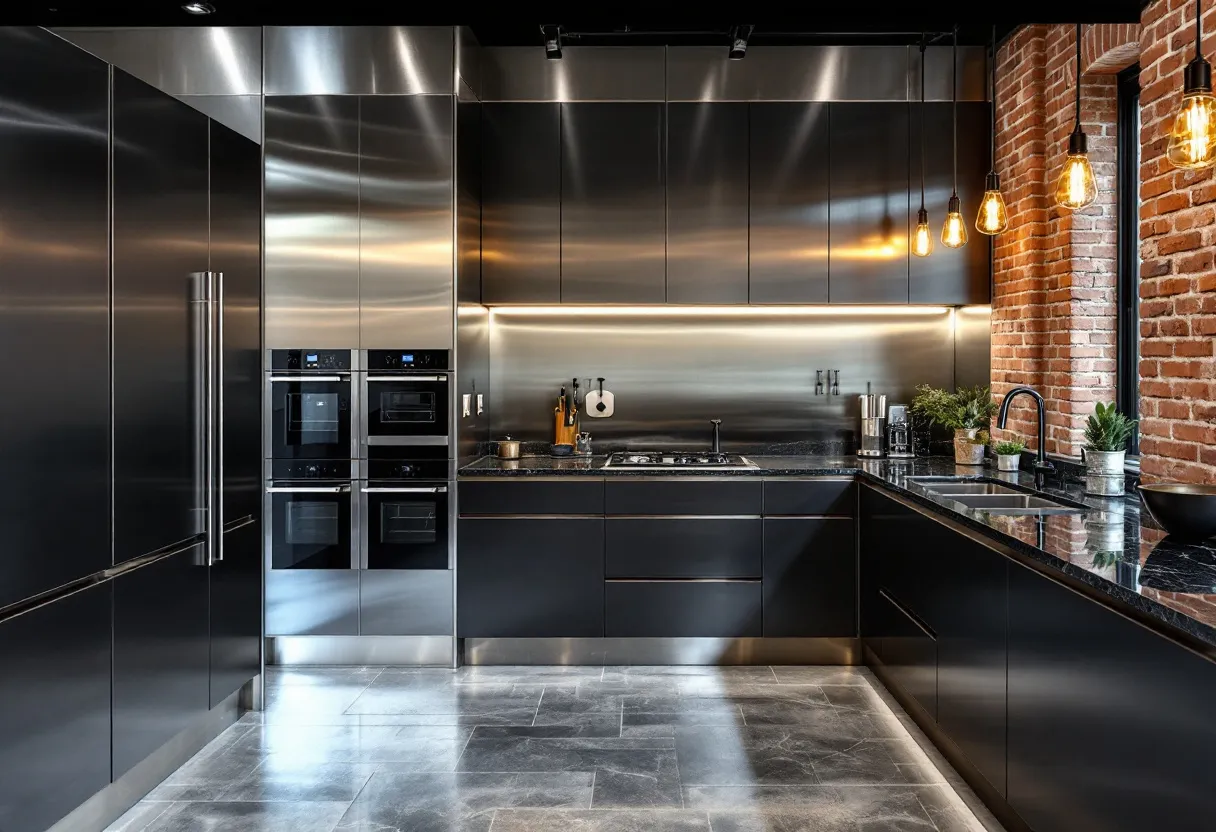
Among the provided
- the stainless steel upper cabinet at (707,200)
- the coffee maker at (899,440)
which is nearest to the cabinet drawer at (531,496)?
the stainless steel upper cabinet at (707,200)

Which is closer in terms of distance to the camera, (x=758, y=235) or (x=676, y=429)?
(x=758, y=235)

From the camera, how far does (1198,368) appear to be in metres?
2.64

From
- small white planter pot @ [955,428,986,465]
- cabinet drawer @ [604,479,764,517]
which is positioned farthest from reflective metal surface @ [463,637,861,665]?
small white planter pot @ [955,428,986,465]

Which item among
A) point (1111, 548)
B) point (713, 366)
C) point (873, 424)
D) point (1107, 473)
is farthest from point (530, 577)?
point (1111, 548)

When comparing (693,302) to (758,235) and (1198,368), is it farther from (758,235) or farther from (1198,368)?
(1198,368)

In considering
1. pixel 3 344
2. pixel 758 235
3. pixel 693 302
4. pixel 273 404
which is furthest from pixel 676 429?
pixel 3 344

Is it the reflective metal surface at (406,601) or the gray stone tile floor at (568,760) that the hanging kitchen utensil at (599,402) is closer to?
the reflective metal surface at (406,601)

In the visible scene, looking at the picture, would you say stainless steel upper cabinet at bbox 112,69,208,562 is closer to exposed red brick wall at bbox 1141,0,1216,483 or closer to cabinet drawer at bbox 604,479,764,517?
cabinet drawer at bbox 604,479,764,517

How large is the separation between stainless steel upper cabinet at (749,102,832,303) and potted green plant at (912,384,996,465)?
31.0 inches

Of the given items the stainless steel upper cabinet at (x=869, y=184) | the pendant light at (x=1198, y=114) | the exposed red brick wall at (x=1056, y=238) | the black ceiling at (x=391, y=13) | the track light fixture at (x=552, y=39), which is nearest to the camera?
the pendant light at (x=1198, y=114)

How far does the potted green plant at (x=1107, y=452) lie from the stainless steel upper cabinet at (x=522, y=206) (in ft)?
8.07

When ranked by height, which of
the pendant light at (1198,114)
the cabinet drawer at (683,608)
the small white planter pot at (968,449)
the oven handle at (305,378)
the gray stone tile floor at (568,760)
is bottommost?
the gray stone tile floor at (568,760)

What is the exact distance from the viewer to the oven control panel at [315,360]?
405 centimetres

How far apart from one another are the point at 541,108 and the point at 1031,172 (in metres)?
2.31
